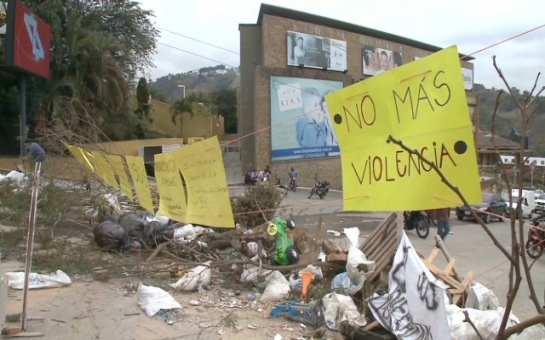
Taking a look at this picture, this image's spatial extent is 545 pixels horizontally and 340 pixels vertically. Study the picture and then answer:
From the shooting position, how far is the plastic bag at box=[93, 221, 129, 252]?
23.9 ft

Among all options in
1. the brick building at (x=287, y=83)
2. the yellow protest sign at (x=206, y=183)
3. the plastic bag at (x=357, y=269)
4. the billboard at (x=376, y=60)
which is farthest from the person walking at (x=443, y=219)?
the billboard at (x=376, y=60)

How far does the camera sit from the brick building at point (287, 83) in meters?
30.2

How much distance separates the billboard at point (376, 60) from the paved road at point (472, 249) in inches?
864

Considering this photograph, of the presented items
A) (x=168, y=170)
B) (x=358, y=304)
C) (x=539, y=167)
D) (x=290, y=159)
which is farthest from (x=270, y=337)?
(x=539, y=167)

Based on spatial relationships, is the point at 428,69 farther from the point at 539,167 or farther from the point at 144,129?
the point at 539,167

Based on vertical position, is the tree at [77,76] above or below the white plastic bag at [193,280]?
above

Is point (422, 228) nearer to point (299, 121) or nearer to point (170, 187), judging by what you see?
point (170, 187)

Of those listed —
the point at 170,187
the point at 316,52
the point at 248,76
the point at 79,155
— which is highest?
the point at 316,52

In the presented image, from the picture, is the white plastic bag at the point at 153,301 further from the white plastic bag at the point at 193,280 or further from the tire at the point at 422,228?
the tire at the point at 422,228

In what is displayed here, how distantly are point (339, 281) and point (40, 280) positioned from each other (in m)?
3.61

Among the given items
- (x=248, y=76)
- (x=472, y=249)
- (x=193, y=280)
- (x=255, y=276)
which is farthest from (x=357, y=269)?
(x=248, y=76)

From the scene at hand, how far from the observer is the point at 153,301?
5016mm

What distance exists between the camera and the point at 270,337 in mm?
4449

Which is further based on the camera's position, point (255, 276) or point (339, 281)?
point (255, 276)
